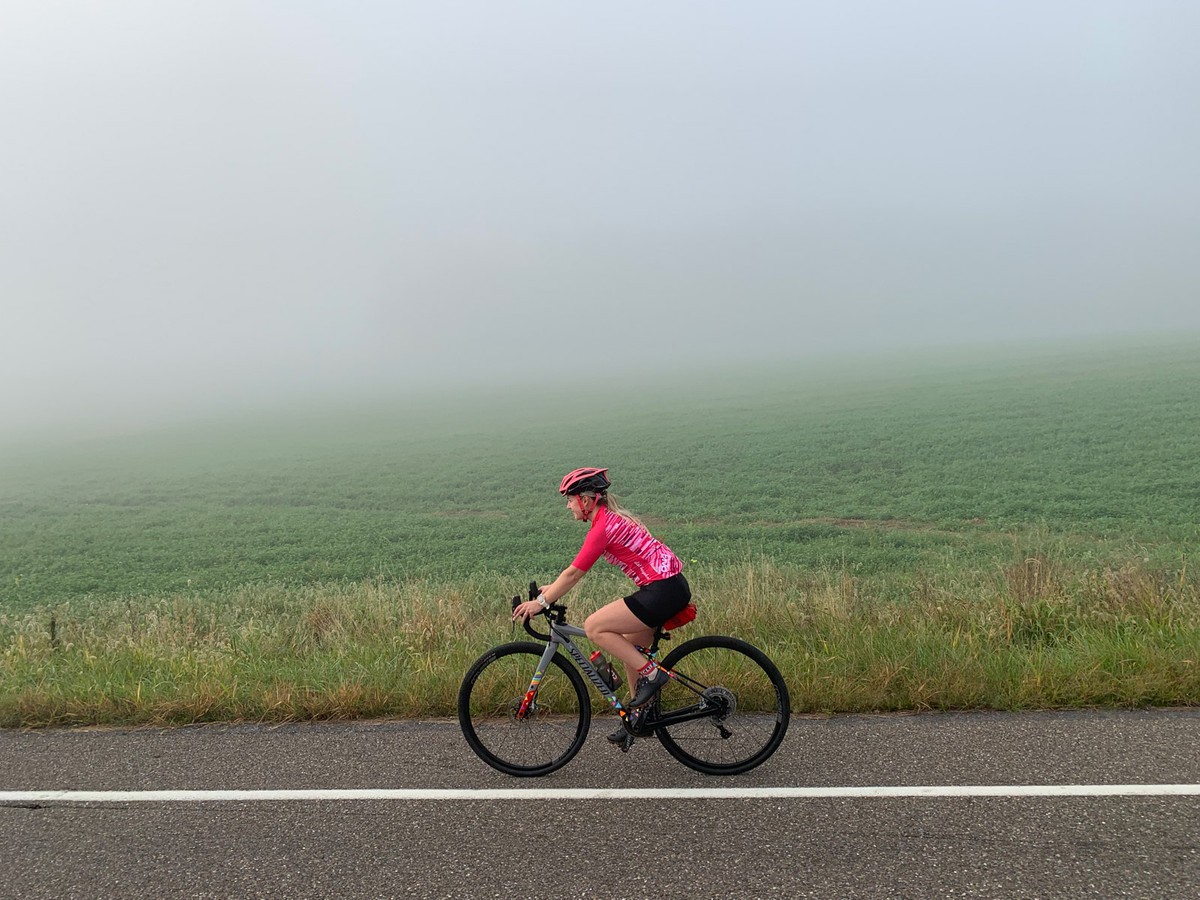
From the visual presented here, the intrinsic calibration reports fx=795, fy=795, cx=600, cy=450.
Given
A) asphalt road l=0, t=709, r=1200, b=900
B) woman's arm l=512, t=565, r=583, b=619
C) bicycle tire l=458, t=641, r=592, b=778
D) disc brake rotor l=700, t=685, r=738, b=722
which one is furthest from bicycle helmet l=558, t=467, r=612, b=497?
asphalt road l=0, t=709, r=1200, b=900

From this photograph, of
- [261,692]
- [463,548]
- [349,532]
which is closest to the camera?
[261,692]

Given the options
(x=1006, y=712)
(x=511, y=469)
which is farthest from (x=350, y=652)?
(x=511, y=469)

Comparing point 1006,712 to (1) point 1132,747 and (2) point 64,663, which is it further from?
(2) point 64,663

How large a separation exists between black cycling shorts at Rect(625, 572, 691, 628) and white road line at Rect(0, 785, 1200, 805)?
972 mm

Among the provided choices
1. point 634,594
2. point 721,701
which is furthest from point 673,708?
point 634,594

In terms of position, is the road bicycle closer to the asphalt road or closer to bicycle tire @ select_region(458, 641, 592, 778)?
bicycle tire @ select_region(458, 641, 592, 778)

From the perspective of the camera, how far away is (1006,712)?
5.45 meters

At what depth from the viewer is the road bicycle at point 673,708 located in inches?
191

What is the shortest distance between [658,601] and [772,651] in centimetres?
243

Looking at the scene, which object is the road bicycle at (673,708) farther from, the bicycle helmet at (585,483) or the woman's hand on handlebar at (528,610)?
the bicycle helmet at (585,483)

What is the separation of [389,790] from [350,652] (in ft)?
10.4

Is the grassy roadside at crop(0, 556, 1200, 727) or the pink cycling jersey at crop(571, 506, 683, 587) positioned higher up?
the pink cycling jersey at crop(571, 506, 683, 587)

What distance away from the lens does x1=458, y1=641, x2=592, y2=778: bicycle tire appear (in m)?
4.98

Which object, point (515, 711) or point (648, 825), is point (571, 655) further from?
point (648, 825)
